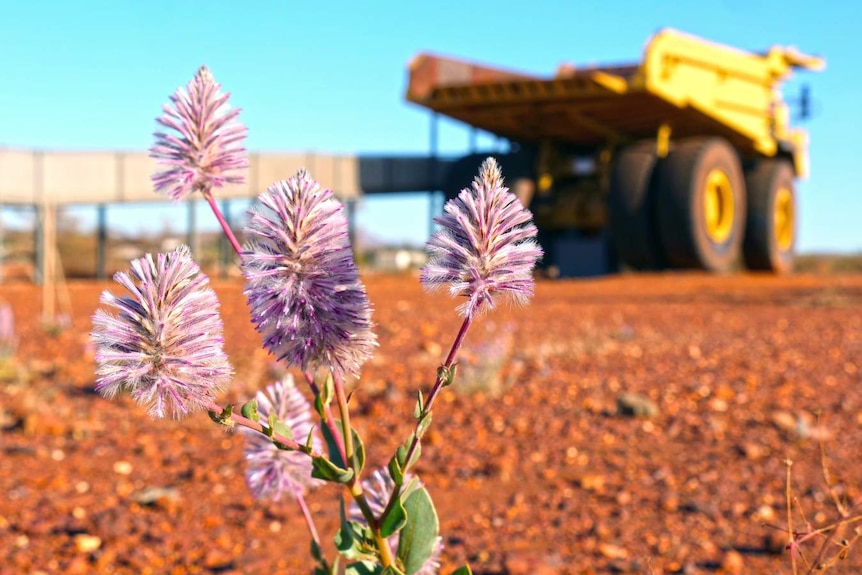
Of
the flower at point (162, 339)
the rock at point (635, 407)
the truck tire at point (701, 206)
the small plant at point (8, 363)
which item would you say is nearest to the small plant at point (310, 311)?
the flower at point (162, 339)

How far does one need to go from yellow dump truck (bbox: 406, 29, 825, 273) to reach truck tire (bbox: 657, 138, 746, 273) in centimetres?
2

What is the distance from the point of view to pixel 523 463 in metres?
3.46

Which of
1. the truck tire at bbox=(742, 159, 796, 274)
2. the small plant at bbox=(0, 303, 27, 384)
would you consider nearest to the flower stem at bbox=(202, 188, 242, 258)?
the small plant at bbox=(0, 303, 27, 384)

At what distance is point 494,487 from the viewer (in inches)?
126

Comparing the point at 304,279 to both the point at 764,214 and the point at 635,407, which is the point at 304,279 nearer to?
the point at 635,407

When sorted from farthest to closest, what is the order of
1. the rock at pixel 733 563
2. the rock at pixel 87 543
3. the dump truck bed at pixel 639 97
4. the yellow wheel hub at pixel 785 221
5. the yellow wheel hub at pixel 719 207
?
the yellow wheel hub at pixel 785 221 → the yellow wheel hub at pixel 719 207 → the dump truck bed at pixel 639 97 → the rock at pixel 87 543 → the rock at pixel 733 563

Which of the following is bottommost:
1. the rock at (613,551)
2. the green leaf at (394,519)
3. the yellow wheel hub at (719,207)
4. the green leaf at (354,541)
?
the rock at (613,551)

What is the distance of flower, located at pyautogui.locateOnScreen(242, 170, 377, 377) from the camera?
0.91m

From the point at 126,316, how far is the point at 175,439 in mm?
3394

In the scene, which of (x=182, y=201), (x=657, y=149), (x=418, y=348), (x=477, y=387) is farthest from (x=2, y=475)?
(x=657, y=149)

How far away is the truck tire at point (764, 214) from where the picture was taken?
1602cm

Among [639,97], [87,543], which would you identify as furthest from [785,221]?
[87,543]

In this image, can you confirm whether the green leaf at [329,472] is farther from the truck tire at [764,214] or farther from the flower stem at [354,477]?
the truck tire at [764,214]

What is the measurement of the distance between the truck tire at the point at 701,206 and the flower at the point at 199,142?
12.4m
